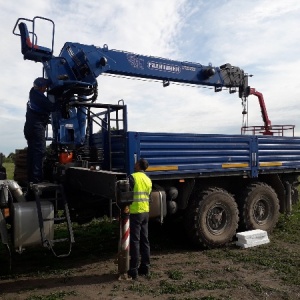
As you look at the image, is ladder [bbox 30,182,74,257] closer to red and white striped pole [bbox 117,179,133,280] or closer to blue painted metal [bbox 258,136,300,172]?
red and white striped pole [bbox 117,179,133,280]

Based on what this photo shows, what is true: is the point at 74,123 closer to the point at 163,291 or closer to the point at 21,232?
the point at 21,232

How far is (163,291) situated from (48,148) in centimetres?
374

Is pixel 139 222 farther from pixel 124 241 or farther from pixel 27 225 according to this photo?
pixel 27 225

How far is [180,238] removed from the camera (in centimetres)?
772

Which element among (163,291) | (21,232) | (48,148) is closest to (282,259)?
(163,291)

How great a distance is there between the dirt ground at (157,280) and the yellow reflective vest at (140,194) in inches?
39.4

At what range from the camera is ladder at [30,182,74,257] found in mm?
5341

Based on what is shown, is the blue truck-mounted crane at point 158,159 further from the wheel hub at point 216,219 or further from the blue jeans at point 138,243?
the blue jeans at point 138,243

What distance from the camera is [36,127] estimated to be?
20.8 ft

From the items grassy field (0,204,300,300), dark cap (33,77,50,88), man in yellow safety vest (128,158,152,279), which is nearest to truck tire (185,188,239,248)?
grassy field (0,204,300,300)

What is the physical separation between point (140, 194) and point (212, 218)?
7.29 ft

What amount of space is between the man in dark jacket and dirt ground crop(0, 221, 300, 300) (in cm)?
157

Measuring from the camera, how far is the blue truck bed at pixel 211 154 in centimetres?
625

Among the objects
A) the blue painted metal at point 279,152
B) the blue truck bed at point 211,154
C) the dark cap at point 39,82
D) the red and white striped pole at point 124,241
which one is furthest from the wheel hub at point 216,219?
the dark cap at point 39,82
